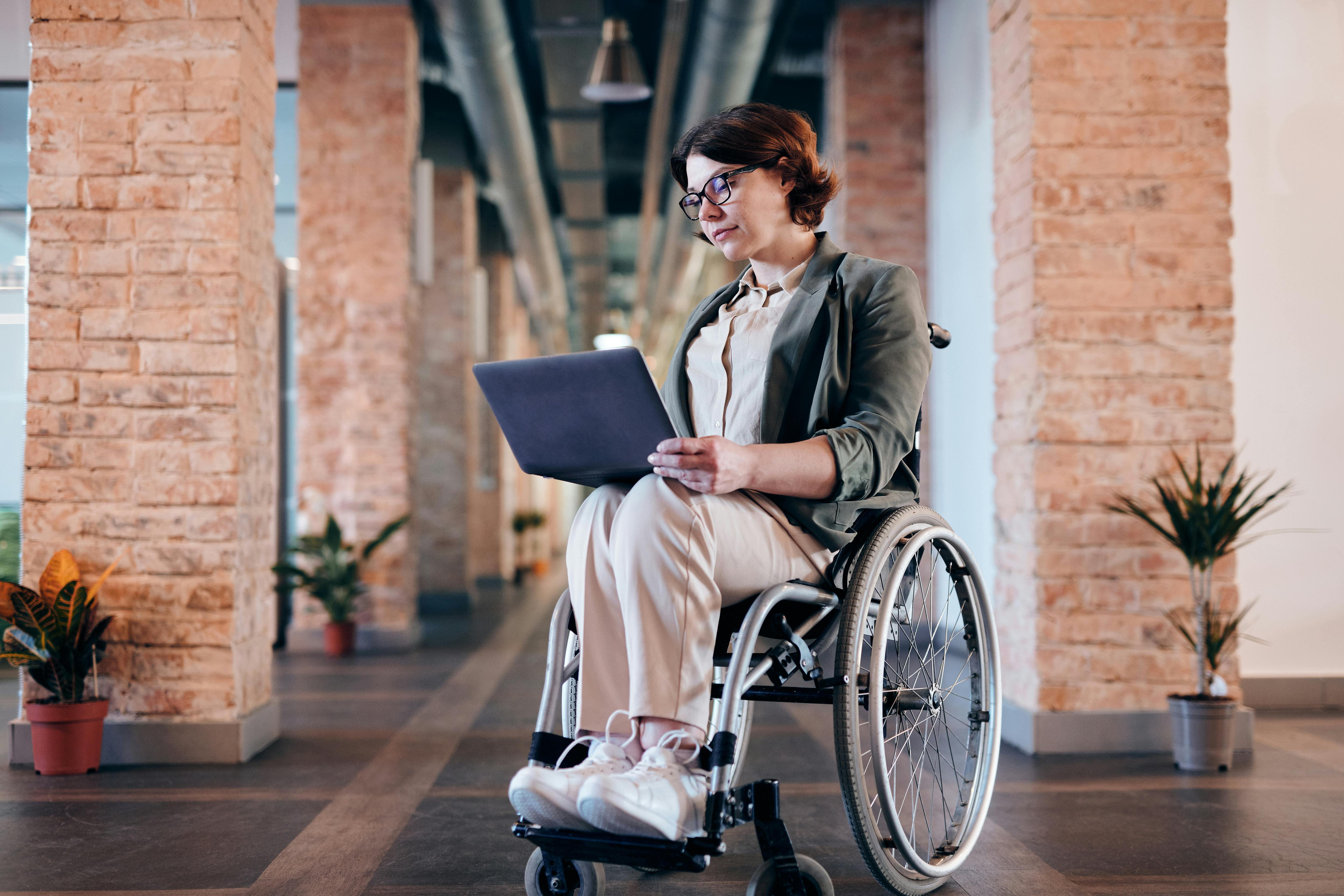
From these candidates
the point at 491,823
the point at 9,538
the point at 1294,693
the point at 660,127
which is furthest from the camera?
the point at 660,127

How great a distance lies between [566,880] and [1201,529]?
2072mm

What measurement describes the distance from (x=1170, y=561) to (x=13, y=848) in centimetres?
296

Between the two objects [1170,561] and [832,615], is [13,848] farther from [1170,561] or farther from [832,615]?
[1170,561]

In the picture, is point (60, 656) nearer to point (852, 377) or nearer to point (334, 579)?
point (852, 377)

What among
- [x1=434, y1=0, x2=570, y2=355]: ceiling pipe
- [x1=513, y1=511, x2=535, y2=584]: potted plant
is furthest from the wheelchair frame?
[x1=513, y1=511, x2=535, y2=584]: potted plant

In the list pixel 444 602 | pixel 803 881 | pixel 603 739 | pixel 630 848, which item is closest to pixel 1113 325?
pixel 803 881

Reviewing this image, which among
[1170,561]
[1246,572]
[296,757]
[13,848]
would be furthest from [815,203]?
[1246,572]

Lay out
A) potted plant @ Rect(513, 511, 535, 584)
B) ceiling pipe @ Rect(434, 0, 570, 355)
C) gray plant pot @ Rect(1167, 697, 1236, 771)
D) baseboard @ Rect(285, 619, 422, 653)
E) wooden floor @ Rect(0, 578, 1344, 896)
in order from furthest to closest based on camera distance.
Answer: potted plant @ Rect(513, 511, 535, 584) < baseboard @ Rect(285, 619, 422, 653) < ceiling pipe @ Rect(434, 0, 570, 355) < gray plant pot @ Rect(1167, 697, 1236, 771) < wooden floor @ Rect(0, 578, 1344, 896)

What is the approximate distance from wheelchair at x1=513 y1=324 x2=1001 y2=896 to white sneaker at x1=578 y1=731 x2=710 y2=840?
19 millimetres

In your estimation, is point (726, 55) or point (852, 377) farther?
point (726, 55)

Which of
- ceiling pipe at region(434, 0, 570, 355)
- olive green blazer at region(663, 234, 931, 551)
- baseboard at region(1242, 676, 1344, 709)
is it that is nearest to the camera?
olive green blazer at region(663, 234, 931, 551)

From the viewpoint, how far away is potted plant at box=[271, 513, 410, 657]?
5.45 m

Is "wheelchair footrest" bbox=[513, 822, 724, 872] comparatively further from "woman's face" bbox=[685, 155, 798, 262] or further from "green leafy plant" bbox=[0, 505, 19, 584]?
"green leafy plant" bbox=[0, 505, 19, 584]

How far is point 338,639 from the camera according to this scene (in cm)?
550
